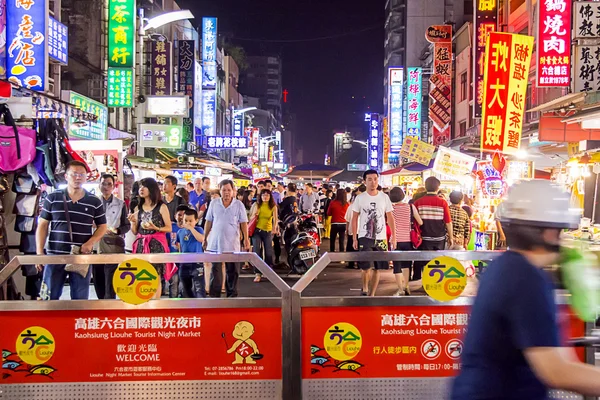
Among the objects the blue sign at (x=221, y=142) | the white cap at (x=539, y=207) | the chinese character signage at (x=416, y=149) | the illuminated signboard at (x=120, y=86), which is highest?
the illuminated signboard at (x=120, y=86)

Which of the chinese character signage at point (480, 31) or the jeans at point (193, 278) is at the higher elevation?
the chinese character signage at point (480, 31)

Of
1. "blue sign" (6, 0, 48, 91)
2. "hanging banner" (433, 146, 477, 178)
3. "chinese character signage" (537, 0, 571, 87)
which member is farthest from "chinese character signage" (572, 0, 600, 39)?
"blue sign" (6, 0, 48, 91)

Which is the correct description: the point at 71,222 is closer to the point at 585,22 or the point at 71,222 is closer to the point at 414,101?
the point at 585,22

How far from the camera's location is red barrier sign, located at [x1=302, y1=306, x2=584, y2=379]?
5.56 metres

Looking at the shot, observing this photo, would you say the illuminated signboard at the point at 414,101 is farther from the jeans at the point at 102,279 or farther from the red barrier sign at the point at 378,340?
the red barrier sign at the point at 378,340

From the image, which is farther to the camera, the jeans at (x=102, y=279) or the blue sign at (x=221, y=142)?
the blue sign at (x=221, y=142)

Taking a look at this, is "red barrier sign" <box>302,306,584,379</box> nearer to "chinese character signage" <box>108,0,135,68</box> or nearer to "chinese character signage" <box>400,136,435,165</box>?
"chinese character signage" <box>400,136,435,165</box>

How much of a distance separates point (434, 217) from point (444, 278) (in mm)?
6208

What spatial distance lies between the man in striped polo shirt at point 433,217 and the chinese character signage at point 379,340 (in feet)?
20.1

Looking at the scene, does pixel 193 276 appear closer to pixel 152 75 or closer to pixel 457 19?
pixel 152 75

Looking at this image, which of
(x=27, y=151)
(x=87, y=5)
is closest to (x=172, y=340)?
(x=27, y=151)

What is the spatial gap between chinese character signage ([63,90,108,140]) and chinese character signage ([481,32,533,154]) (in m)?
10.0

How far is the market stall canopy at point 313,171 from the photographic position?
2883cm

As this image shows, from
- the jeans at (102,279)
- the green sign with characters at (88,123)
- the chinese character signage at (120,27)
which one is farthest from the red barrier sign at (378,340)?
the chinese character signage at (120,27)
